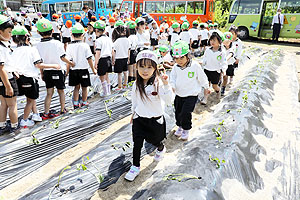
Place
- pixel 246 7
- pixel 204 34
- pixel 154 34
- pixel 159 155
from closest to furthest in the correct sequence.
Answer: pixel 159 155 < pixel 154 34 < pixel 204 34 < pixel 246 7

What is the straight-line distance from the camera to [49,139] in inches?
141

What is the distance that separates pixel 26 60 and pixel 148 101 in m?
2.43

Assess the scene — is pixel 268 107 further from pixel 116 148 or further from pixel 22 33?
pixel 22 33

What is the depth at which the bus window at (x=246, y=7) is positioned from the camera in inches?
619

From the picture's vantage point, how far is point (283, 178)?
2789mm

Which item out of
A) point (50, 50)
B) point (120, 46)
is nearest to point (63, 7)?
point (120, 46)

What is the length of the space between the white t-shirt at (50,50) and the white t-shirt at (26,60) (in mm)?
265

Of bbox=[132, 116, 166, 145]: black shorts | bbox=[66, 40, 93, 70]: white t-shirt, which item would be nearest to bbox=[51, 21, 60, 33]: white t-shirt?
bbox=[66, 40, 93, 70]: white t-shirt

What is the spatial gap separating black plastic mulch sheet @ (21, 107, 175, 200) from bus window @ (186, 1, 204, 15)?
15820mm

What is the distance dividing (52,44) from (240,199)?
3.92m

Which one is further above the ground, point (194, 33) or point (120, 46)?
point (194, 33)

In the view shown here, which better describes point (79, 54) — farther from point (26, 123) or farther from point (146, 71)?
point (146, 71)

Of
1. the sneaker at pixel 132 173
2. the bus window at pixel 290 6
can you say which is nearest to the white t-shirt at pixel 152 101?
the sneaker at pixel 132 173

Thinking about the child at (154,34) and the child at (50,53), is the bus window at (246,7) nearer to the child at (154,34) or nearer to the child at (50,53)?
the child at (154,34)
